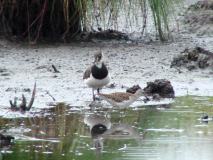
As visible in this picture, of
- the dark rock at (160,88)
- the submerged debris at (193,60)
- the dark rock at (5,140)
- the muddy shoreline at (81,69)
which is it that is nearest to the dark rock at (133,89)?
the dark rock at (160,88)

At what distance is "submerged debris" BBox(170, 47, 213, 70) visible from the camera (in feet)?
37.1

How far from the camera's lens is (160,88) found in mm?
9805

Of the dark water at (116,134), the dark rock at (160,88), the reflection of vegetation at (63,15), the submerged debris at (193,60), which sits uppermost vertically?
the reflection of vegetation at (63,15)

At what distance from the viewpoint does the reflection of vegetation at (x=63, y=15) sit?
11.9 meters

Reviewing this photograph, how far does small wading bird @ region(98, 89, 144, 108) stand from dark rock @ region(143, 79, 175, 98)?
514 mm

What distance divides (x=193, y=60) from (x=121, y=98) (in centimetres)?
256

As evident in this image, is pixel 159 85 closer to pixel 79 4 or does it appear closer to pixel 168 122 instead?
pixel 168 122

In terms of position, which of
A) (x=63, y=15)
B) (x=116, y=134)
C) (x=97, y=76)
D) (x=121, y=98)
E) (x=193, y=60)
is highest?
(x=63, y=15)

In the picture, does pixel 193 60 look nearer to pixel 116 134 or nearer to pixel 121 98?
pixel 121 98

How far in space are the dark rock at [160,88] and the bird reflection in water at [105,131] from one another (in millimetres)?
1088

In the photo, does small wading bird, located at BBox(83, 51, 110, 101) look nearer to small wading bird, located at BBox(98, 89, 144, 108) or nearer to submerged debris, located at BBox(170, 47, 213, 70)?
small wading bird, located at BBox(98, 89, 144, 108)

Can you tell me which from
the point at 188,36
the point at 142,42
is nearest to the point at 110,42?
the point at 142,42

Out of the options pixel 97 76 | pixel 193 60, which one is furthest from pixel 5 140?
pixel 193 60

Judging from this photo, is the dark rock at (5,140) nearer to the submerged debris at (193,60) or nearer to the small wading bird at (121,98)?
the small wading bird at (121,98)
